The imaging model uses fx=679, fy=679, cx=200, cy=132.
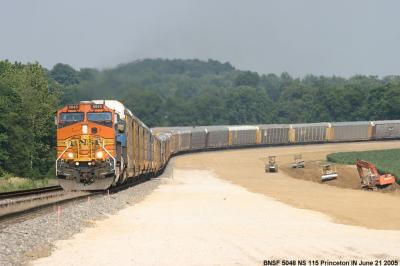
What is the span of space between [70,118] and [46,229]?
46.8 feet

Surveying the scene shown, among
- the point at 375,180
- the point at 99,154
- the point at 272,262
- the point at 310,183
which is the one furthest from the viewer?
the point at 310,183

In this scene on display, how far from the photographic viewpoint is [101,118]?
3234 centimetres

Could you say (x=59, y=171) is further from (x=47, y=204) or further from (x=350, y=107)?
(x=350, y=107)

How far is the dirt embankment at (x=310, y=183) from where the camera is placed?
102ft

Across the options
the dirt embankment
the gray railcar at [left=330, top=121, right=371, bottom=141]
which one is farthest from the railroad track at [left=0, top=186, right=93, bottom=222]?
the gray railcar at [left=330, top=121, right=371, bottom=141]

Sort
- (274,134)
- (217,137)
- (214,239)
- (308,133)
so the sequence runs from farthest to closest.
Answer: (308,133), (274,134), (217,137), (214,239)

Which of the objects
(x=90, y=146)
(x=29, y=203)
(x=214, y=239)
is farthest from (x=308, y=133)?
(x=214, y=239)

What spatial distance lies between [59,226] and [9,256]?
500 centimetres

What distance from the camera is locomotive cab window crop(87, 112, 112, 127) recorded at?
32.2 meters

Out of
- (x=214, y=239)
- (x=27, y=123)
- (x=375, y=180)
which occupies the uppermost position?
(x=27, y=123)

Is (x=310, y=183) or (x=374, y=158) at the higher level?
(x=374, y=158)

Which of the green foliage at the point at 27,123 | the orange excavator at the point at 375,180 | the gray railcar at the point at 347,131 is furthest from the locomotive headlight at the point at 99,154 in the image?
the gray railcar at the point at 347,131

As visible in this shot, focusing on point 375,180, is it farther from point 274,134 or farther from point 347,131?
point 347,131

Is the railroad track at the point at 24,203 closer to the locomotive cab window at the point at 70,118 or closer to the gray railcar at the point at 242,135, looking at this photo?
the locomotive cab window at the point at 70,118
